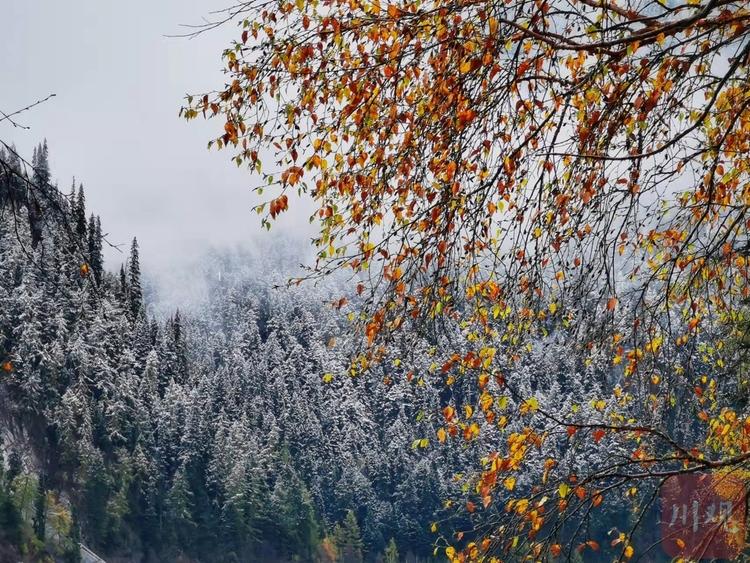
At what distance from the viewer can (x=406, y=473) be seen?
3917 inches

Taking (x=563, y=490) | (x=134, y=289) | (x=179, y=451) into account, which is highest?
(x=134, y=289)

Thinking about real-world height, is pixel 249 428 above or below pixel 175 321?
below

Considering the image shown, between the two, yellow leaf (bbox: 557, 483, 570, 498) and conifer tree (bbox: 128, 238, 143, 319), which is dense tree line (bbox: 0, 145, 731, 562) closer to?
conifer tree (bbox: 128, 238, 143, 319)

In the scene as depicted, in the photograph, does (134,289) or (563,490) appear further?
(134,289)

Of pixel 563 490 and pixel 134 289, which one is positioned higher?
pixel 134 289

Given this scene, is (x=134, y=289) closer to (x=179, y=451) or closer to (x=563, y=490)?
(x=179, y=451)

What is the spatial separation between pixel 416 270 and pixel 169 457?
261 feet

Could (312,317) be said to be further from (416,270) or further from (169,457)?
(416,270)

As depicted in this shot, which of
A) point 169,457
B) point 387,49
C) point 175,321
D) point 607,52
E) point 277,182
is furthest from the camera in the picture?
point 175,321

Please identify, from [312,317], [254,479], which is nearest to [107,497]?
[254,479]

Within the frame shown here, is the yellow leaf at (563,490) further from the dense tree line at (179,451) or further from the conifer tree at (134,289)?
the conifer tree at (134,289)

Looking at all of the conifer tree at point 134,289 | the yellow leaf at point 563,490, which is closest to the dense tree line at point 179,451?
the conifer tree at point 134,289

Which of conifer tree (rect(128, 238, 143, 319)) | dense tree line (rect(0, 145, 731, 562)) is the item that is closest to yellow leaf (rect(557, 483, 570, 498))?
dense tree line (rect(0, 145, 731, 562))

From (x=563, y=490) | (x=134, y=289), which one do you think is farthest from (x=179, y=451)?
(x=563, y=490)
